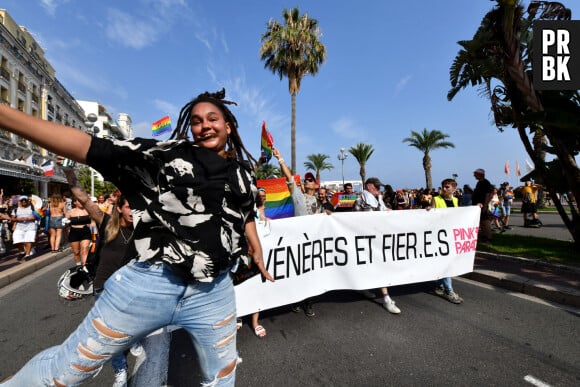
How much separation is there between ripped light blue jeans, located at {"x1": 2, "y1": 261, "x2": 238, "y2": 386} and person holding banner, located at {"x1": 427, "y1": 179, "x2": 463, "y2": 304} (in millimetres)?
4128

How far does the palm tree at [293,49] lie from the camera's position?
21.1 meters

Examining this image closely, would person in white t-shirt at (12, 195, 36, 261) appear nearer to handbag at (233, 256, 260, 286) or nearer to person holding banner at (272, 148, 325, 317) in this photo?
person holding banner at (272, 148, 325, 317)

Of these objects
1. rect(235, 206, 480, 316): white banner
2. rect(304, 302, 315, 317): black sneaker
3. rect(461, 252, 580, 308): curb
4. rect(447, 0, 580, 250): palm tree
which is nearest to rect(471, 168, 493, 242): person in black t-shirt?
rect(447, 0, 580, 250): palm tree

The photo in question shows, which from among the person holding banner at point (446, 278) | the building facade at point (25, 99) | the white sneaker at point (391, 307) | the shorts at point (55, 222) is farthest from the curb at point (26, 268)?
the building facade at point (25, 99)

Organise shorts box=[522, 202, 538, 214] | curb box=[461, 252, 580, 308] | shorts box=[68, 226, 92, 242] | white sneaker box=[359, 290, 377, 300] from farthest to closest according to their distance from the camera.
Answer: shorts box=[522, 202, 538, 214]
shorts box=[68, 226, 92, 242]
white sneaker box=[359, 290, 377, 300]
curb box=[461, 252, 580, 308]

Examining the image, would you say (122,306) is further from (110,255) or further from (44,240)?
(44,240)

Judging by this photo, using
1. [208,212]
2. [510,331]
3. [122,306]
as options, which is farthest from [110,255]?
[510,331]

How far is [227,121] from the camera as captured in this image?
164 cm

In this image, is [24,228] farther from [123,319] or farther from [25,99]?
[25,99]

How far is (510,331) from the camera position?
3.42 metres

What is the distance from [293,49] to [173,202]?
22.1 m

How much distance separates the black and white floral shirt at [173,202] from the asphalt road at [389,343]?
183 cm

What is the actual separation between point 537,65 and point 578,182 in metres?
2.62

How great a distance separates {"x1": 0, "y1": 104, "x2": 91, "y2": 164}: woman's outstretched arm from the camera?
102cm
